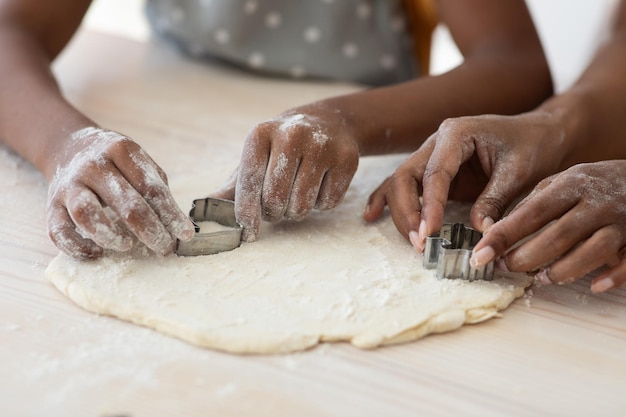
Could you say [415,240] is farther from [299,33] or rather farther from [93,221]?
[299,33]

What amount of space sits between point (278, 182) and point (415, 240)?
189 millimetres

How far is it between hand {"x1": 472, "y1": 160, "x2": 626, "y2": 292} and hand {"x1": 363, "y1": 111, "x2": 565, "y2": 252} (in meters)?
0.06

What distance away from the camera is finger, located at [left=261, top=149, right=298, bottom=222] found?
96 cm

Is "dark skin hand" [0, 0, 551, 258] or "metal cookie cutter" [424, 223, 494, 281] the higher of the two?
"dark skin hand" [0, 0, 551, 258]

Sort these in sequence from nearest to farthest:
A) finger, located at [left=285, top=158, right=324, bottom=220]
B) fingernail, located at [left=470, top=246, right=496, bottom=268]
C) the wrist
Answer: fingernail, located at [left=470, top=246, right=496, bottom=268]
finger, located at [left=285, top=158, right=324, bottom=220]
the wrist

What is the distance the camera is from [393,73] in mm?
1699

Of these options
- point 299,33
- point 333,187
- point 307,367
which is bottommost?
point 307,367

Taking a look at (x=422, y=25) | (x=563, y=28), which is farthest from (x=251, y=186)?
(x=563, y=28)

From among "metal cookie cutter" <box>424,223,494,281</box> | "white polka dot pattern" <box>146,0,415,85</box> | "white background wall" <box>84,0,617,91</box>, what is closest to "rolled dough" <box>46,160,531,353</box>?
"metal cookie cutter" <box>424,223,494,281</box>

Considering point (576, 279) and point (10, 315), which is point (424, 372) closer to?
point (576, 279)

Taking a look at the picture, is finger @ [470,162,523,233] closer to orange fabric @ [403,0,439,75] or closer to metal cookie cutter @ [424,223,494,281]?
metal cookie cutter @ [424,223,494,281]

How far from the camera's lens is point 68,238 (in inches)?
35.1

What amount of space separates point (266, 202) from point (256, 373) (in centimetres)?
27

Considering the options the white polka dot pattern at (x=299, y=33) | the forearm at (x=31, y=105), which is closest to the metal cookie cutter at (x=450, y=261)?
the forearm at (x=31, y=105)
